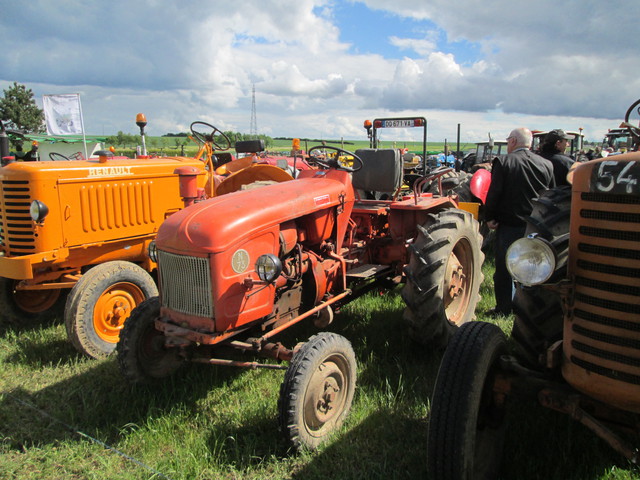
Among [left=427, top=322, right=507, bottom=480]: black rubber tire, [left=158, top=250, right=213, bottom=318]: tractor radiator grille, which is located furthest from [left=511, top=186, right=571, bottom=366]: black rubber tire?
[left=158, top=250, right=213, bottom=318]: tractor radiator grille

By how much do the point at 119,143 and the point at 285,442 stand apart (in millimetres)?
62263

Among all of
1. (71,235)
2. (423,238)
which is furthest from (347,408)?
(71,235)

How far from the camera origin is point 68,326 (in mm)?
3896

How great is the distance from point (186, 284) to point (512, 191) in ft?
10.3

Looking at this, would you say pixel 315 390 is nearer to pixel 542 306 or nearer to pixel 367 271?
pixel 542 306

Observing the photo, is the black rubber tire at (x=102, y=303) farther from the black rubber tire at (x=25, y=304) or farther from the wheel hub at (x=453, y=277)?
the wheel hub at (x=453, y=277)

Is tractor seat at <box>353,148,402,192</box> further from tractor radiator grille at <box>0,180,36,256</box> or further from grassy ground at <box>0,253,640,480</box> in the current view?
tractor radiator grille at <box>0,180,36,256</box>

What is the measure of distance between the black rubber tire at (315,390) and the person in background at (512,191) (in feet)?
7.65

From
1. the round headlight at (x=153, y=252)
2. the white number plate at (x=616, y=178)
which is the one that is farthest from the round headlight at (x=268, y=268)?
the white number plate at (x=616, y=178)

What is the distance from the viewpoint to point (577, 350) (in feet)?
6.49

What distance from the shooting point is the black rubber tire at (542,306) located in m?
2.53

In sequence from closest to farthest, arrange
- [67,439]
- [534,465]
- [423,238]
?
[534,465], [67,439], [423,238]

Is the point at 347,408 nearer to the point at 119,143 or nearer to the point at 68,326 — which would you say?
the point at 68,326

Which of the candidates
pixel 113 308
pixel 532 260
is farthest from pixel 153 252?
pixel 532 260
